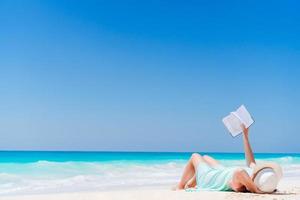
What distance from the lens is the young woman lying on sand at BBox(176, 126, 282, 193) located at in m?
6.27

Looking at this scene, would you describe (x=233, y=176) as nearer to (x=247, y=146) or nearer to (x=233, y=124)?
(x=247, y=146)

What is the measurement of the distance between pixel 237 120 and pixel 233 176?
794 mm

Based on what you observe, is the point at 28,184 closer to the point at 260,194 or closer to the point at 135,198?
the point at 135,198

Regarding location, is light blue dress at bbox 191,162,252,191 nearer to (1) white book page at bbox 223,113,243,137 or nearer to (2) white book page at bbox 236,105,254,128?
(1) white book page at bbox 223,113,243,137

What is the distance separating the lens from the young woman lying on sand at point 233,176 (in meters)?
6.27

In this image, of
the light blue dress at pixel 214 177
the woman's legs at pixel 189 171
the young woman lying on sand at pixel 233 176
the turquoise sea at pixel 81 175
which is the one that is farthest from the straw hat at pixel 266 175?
the turquoise sea at pixel 81 175

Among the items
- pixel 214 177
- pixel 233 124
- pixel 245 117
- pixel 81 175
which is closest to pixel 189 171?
pixel 214 177

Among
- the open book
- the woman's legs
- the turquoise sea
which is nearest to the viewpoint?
the open book

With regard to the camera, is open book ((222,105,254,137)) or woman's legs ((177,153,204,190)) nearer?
open book ((222,105,254,137))

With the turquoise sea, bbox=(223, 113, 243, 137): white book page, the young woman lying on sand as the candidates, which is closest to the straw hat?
the young woman lying on sand

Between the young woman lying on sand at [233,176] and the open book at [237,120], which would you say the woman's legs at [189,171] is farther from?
the open book at [237,120]

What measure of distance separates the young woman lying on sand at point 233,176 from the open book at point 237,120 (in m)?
0.09

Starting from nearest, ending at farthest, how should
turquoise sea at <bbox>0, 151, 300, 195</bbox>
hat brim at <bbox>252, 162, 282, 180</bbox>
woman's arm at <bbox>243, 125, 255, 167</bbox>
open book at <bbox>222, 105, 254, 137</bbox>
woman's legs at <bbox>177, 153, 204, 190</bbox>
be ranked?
1. hat brim at <bbox>252, 162, 282, 180</bbox>
2. open book at <bbox>222, 105, 254, 137</bbox>
3. woman's arm at <bbox>243, 125, 255, 167</bbox>
4. woman's legs at <bbox>177, 153, 204, 190</bbox>
5. turquoise sea at <bbox>0, 151, 300, 195</bbox>

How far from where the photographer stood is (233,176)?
251 inches
